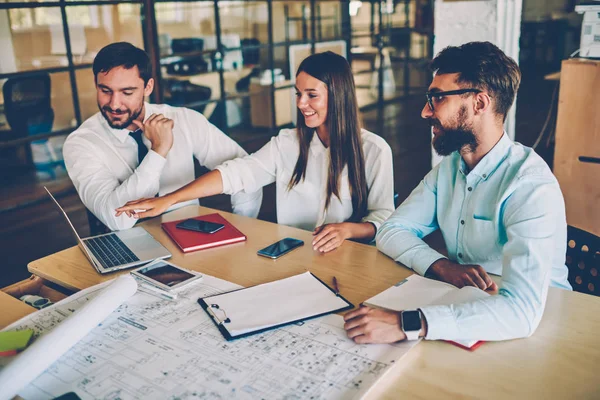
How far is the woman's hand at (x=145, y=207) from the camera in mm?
1931

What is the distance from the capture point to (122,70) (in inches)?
86.4

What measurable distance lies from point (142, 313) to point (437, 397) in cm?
71

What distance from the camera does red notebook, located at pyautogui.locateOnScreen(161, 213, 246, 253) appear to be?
1794 mm

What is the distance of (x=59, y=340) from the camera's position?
1.17m

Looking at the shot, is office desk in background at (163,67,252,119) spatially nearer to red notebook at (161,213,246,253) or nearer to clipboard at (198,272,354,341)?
red notebook at (161,213,246,253)

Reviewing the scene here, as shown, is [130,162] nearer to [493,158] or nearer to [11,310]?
[11,310]

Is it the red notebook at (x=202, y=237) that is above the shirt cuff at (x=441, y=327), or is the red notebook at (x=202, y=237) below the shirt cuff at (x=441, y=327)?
below

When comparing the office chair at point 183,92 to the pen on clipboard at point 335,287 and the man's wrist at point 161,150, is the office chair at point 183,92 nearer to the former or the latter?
the man's wrist at point 161,150

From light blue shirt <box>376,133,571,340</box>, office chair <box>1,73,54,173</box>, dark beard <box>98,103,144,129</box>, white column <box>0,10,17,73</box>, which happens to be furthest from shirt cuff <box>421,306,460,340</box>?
white column <box>0,10,17,73</box>

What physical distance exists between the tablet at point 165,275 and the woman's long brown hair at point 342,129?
0.78 meters

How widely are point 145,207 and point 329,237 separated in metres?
0.65

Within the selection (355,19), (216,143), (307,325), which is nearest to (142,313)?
(307,325)

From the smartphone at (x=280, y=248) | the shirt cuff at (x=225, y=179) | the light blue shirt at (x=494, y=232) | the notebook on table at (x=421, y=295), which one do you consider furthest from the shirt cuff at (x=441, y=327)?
the shirt cuff at (x=225, y=179)

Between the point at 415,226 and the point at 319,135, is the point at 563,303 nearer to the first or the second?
the point at 415,226
